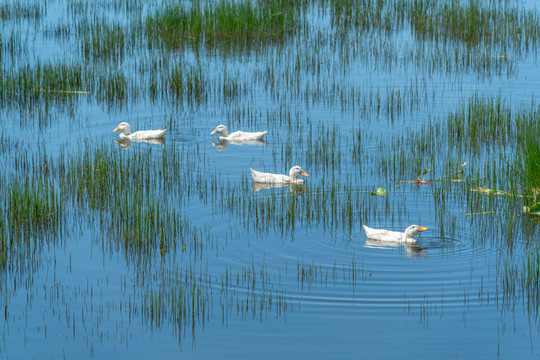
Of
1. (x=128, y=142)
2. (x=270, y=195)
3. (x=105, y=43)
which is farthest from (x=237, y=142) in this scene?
(x=105, y=43)

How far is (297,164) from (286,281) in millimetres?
4535

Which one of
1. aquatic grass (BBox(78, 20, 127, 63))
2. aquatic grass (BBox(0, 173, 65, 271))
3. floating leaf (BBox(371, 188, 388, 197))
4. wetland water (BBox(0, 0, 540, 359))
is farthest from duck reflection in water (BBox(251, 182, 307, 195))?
aquatic grass (BBox(78, 20, 127, 63))

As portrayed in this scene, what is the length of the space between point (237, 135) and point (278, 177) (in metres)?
2.75

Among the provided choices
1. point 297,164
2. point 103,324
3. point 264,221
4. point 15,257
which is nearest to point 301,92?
point 297,164

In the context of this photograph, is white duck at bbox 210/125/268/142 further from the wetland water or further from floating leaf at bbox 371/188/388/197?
floating leaf at bbox 371/188/388/197

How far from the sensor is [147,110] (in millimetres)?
15562

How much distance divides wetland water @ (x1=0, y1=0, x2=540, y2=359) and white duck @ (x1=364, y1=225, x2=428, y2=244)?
14 centimetres

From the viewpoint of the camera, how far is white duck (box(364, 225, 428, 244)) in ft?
28.4

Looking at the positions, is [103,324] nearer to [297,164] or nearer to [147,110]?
[297,164]

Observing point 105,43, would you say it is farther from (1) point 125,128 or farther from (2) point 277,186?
(2) point 277,186

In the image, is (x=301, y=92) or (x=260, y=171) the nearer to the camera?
(x=260, y=171)

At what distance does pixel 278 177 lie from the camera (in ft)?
36.3

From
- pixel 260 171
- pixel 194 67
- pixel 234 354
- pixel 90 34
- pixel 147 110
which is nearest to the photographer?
pixel 234 354

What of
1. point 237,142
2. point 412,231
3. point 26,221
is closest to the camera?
point 412,231
